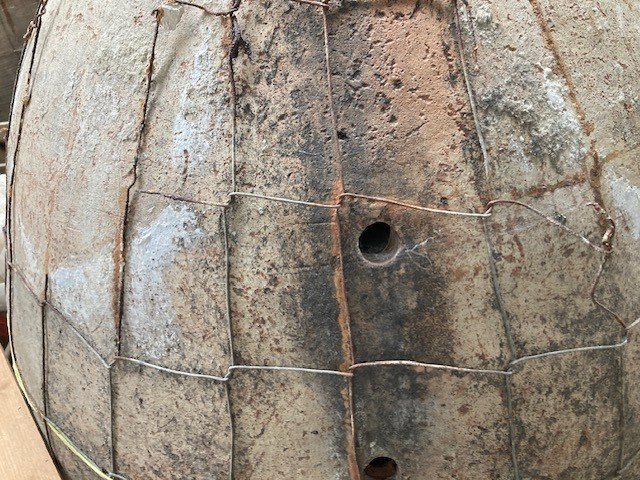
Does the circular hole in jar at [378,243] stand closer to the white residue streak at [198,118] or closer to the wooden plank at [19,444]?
the white residue streak at [198,118]

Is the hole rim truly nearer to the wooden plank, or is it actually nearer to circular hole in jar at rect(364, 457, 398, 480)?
circular hole in jar at rect(364, 457, 398, 480)

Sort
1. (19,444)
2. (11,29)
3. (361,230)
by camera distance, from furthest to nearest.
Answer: (11,29) < (19,444) < (361,230)

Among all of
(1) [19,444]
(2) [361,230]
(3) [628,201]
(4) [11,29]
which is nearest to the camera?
(2) [361,230]

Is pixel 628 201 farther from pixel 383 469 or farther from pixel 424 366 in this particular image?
pixel 383 469

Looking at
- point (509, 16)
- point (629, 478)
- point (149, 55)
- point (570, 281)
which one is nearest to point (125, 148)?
point (149, 55)

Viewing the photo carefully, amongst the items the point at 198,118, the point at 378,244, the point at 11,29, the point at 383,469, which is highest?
the point at 11,29

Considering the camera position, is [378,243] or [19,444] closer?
[378,243]

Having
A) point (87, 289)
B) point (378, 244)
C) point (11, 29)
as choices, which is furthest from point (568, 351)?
point (11, 29)
